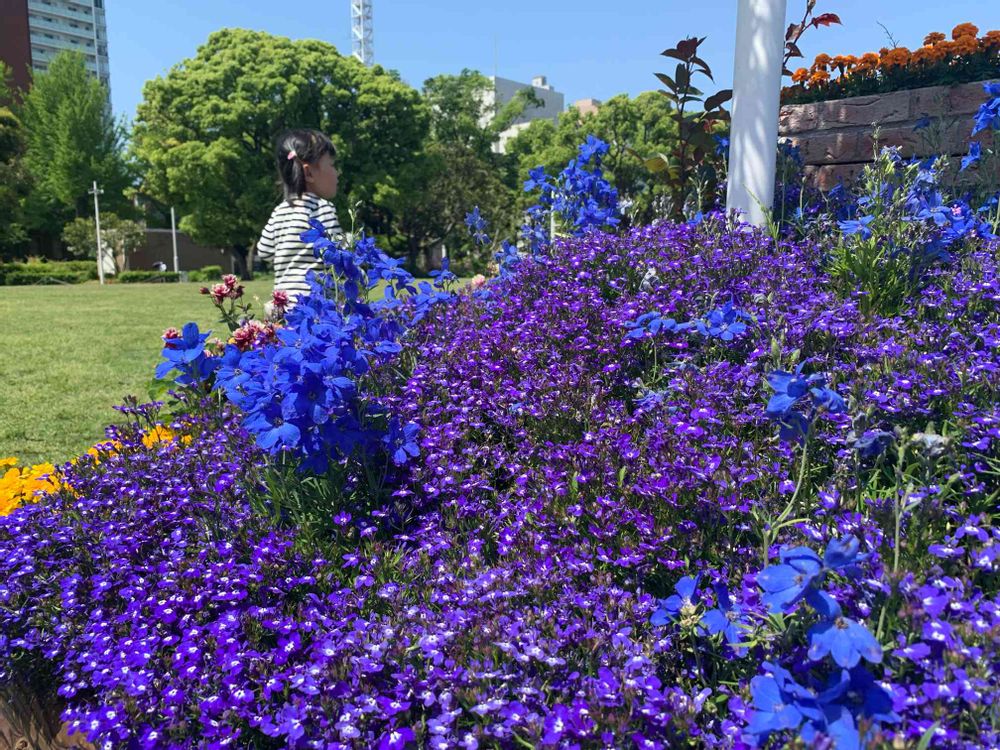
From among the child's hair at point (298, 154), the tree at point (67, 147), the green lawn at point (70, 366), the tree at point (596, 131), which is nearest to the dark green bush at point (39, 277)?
the tree at point (67, 147)

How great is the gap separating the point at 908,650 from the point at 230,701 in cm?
148

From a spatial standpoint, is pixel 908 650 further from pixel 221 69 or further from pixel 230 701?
pixel 221 69

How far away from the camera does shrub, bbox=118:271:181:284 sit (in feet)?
107

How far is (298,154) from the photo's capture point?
472 cm

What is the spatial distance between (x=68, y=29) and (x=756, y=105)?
99069 mm

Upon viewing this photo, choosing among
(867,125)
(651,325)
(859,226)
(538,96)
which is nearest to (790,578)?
(651,325)

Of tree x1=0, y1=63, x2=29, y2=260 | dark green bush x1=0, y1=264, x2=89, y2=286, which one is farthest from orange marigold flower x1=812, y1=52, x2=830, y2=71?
tree x1=0, y1=63, x2=29, y2=260

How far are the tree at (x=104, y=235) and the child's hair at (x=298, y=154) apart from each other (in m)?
37.3

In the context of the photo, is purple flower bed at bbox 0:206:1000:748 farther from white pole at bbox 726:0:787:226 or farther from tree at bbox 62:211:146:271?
tree at bbox 62:211:146:271

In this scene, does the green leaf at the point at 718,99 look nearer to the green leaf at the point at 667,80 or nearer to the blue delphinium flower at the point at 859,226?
the green leaf at the point at 667,80

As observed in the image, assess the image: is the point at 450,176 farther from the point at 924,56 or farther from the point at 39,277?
the point at 924,56

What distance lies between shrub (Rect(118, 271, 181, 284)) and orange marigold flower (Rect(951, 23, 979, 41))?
33.3m

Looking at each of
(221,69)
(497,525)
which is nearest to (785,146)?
(497,525)

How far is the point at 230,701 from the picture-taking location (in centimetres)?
172
